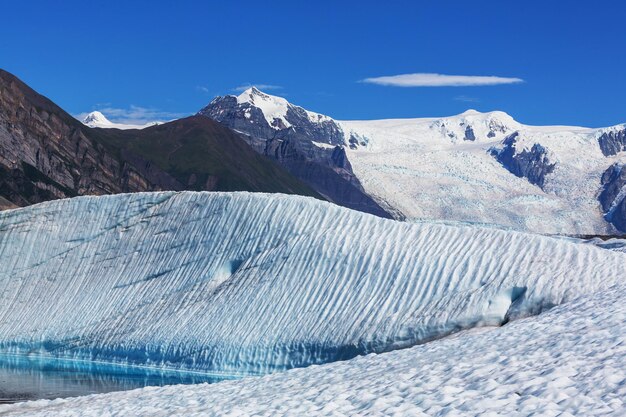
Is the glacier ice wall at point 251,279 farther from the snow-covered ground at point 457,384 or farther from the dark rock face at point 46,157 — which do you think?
the dark rock face at point 46,157

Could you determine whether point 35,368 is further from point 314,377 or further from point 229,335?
point 314,377

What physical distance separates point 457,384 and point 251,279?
73.6 feet

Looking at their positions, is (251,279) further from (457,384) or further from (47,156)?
(47,156)

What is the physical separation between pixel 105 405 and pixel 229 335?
45.9ft

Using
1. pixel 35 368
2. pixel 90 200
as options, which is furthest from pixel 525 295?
pixel 90 200

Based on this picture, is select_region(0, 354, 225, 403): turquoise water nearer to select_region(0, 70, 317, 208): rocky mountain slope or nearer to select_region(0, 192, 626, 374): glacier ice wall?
select_region(0, 192, 626, 374): glacier ice wall

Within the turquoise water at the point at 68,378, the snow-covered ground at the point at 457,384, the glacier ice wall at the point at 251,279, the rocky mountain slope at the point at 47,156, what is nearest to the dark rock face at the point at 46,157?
the rocky mountain slope at the point at 47,156

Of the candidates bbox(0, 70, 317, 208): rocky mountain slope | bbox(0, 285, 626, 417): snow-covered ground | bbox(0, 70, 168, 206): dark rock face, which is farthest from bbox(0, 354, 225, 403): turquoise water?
bbox(0, 70, 317, 208): rocky mountain slope

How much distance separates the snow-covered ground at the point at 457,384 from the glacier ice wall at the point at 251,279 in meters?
6.89

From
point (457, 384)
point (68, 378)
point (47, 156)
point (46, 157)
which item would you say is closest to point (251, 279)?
point (68, 378)

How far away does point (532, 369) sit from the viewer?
599 inches

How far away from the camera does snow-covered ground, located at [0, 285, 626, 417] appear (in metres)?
13.2

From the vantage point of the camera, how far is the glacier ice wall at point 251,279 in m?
31.3

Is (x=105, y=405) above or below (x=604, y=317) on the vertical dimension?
below
